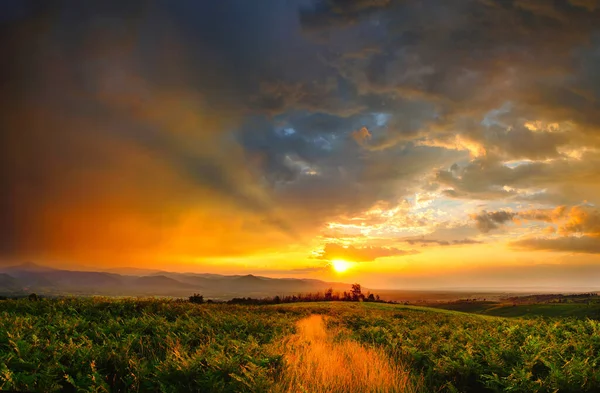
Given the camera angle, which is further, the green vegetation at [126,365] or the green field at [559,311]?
the green field at [559,311]

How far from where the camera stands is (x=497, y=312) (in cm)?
5216

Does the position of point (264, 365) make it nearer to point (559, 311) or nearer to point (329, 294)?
point (559, 311)

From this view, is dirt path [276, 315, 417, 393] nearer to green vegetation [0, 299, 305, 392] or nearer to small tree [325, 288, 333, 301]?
green vegetation [0, 299, 305, 392]

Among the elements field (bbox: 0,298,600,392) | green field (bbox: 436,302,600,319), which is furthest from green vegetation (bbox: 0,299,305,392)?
green field (bbox: 436,302,600,319)

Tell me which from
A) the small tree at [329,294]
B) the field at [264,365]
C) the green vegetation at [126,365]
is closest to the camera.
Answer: the green vegetation at [126,365]

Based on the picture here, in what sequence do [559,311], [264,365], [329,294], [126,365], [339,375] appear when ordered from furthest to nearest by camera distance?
[329,294], [559,311], [339,375], [264,365], [126,365]

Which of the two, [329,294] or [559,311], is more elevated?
[559,311]

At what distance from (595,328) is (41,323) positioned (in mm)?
21476

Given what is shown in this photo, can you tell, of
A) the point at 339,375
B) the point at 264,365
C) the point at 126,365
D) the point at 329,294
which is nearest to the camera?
the point at 126,365

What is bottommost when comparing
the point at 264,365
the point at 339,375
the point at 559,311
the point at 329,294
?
the point at 329,294

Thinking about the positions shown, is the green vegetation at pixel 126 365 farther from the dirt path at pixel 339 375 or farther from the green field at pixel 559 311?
the green field at pixel 559 311

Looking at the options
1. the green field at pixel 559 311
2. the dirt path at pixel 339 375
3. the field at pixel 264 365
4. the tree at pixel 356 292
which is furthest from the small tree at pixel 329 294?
the dirt path at pixel 339 375

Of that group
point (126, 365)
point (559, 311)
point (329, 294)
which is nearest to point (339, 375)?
point (126, 365)

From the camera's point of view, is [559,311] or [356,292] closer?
[559,311]
